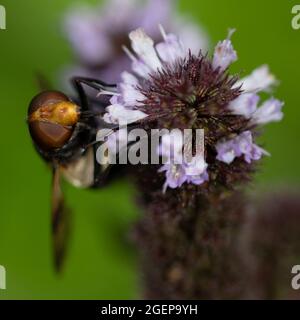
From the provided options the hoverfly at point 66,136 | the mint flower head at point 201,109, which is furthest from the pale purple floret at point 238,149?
the hoverfly at point 66,136

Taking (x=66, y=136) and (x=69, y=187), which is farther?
(x=69, y=187)

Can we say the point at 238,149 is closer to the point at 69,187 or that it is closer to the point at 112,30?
the point at 112,30

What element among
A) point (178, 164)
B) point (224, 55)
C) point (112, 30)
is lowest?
point (178, 164)

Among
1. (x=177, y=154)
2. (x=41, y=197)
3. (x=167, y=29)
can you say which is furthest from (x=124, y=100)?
(x=41, y=197)

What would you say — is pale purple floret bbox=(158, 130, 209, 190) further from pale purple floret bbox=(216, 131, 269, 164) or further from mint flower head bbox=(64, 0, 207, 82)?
mint flower head bbox=(64, 0, 207, 82)

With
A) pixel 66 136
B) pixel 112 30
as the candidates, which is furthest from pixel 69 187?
pixel 66 136

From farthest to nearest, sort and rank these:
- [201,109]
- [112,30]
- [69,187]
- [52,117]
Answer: [69,187]
[112,30]
[52,117]
[201,109]
